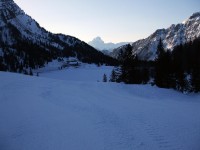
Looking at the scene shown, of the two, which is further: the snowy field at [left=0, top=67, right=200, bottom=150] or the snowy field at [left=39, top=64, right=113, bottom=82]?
the snowy field at [left=39, top=64, right=113, bottom=82]

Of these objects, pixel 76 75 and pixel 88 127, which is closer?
pixel 88 127

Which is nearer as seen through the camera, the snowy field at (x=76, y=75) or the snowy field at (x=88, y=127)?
the snowy field at (x=88, y=127)

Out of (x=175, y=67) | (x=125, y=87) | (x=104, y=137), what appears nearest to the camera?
(x=104, y=137)

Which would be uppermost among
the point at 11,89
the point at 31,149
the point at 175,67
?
the point at 175,67

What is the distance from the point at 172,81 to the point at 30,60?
154m

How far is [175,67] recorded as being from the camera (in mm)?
43312

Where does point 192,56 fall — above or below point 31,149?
above

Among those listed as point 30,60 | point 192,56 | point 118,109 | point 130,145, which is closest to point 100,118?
point 118,109

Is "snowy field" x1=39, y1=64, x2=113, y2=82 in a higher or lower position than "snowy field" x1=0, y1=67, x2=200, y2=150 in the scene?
lower

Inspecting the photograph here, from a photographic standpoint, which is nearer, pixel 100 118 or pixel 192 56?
pixel 100 118

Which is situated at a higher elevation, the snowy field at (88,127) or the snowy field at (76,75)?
the snowy field at (88,127)

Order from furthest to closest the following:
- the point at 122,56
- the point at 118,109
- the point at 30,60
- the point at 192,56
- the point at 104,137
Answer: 1. the point at 30,60
2. the point at 192,56
3. the point at 122,56
4. the point at 118,109
5. the point at 104,137

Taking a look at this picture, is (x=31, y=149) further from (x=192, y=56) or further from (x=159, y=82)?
(x=192, y=56)

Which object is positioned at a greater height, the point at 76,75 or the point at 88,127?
the point at 88,127
